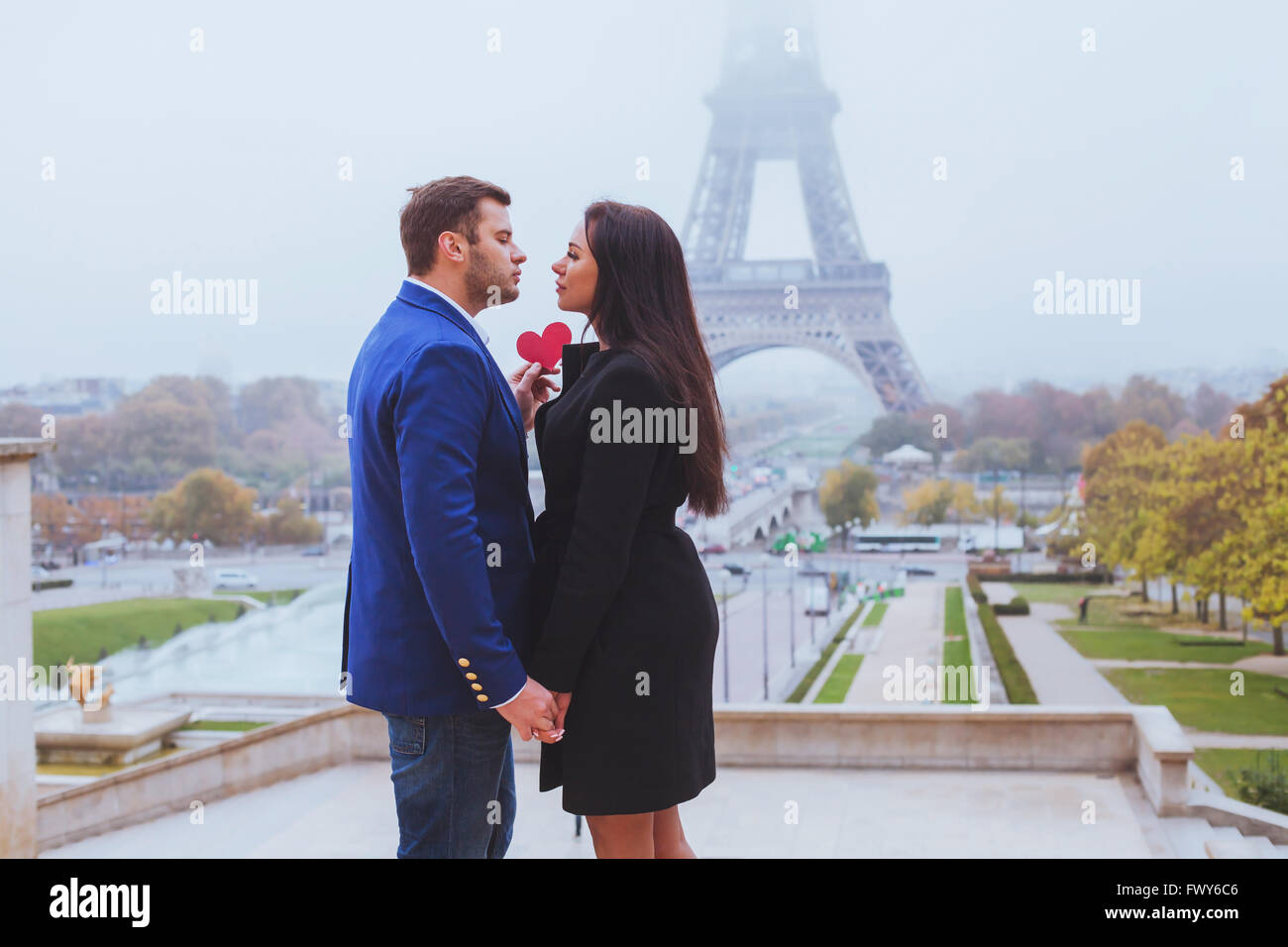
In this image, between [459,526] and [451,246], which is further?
[451,246]

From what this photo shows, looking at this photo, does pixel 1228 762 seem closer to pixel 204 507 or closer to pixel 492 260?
pixel 492 260

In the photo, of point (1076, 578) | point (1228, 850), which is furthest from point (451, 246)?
point (1076, 578)

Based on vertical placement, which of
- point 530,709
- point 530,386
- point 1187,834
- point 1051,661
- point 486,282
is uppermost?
point 486,282

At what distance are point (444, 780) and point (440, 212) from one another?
29.8 inches

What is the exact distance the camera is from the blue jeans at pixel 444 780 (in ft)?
4.74

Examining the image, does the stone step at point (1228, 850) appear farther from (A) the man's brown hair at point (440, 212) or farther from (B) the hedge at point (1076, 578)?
(B) the hedge at point (1076, 578)

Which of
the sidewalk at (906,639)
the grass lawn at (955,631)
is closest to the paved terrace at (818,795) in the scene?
the sidewalk at (906,639)

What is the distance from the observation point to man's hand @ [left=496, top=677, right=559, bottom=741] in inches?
54.2

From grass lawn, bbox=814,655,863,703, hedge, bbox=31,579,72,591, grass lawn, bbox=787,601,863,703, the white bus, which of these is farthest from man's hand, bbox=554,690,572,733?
hedge, bbox=31,579,72,591

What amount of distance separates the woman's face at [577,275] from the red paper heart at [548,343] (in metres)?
0.22

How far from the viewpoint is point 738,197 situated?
21.5 m

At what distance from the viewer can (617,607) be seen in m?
1.45
